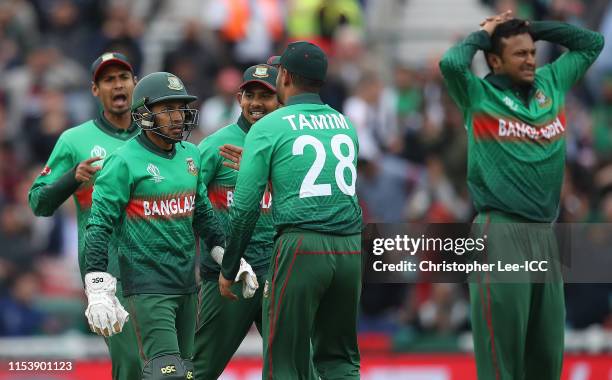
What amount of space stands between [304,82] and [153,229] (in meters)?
1.35

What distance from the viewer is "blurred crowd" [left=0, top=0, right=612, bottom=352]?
557 inches

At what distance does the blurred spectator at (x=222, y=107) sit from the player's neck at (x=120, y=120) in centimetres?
483

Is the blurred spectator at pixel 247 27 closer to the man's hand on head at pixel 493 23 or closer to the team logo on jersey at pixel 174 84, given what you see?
the man's hand on head at pixel 493 23

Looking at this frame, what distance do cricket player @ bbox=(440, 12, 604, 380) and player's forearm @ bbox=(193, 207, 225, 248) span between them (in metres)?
1.80

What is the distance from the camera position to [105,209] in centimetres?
823

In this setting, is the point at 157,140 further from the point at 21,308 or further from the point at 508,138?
the point at 21,308

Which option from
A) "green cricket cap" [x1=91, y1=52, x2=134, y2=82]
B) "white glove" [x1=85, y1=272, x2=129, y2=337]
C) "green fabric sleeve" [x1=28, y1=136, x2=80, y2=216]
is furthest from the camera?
"green cricket cap" [x1=91, y1=52, x2=134, y2=82]

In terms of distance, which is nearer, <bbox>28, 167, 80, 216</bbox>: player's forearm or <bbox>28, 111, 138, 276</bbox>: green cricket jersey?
<bbox>28, 167, 80, 216</bbox>: player's forearm

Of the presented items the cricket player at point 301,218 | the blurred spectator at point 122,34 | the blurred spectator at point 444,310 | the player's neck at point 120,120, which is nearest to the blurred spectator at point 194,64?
the blurred spectator at point 122,34

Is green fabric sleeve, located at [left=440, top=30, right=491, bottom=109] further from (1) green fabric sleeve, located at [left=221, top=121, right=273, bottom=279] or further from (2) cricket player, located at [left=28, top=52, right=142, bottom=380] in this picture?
(2) cricket player, located at [left=28, top=52, right=142, bottom=380]

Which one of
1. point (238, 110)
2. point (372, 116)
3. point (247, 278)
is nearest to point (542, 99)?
point (247, 278)

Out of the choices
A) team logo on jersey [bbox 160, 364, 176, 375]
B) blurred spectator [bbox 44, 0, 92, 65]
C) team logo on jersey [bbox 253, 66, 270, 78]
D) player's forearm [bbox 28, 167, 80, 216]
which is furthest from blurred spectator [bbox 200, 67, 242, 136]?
team logo on jersey [bbox 160, 364, 176, 375]

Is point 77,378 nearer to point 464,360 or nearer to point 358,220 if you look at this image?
point 464,360

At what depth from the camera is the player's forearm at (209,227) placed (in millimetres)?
8875
